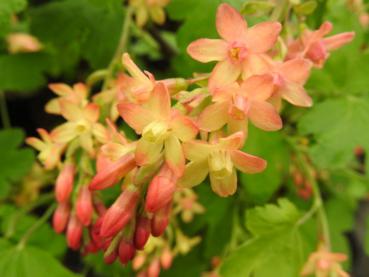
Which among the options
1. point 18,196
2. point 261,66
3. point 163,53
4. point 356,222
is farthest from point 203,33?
point 356,222

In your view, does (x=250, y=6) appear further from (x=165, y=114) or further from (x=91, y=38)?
(x=91, y=38)

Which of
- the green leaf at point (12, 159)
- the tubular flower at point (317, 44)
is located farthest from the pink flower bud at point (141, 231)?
the green leaf at point (12, 159)

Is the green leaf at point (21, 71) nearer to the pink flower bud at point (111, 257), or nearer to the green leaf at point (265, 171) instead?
the green leaf at point (265, 171)

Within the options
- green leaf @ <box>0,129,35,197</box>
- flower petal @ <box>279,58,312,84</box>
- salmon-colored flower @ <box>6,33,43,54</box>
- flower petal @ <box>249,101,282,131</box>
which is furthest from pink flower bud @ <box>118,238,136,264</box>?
salmon-colored flower @ <box>6,33,43,54</box>

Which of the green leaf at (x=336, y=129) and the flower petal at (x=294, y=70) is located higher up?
the flower petal at (x=294, y=70)

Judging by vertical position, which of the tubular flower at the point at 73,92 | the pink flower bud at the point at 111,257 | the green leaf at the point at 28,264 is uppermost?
the tubular flower at the point at 73,92
